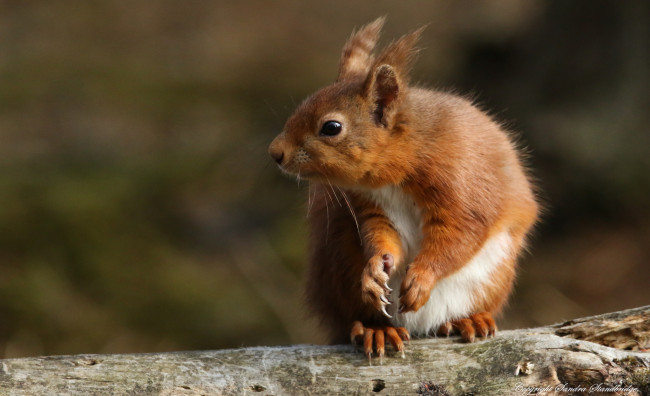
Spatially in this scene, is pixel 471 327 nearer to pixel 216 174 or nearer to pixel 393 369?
pixel 393 369

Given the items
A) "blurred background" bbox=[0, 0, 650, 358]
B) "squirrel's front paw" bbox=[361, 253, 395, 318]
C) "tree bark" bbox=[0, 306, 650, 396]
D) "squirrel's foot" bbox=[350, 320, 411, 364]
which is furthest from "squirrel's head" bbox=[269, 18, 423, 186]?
"blurred background" bbox=[0, 0, 650, 358]

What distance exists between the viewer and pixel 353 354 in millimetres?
2744

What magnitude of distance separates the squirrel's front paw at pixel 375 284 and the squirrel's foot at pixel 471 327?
0.28 meters

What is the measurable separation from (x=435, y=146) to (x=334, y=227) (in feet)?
1.47

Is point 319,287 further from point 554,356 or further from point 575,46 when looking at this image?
point 575,46

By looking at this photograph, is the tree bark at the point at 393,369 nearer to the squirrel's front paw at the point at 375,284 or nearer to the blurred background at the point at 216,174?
the squirrel's front paw at the point at 375,284

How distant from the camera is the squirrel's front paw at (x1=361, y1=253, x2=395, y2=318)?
2695mm

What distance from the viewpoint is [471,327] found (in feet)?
9.30

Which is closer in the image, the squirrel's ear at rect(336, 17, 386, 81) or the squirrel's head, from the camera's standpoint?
the squirrel's head

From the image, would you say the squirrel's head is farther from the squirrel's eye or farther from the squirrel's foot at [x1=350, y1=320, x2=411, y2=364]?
the squirrel's foot at [x1=350, y1=320, x2=411, y2=364]

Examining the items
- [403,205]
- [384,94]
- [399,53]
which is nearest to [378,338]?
[403,205]

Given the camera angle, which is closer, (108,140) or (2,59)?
(108,140)

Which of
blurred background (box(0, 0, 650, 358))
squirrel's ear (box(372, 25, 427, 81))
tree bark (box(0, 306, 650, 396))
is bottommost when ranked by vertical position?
tree bark (box(0, 306, 650, 396))

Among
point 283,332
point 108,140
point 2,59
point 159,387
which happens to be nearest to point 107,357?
point 159,387
